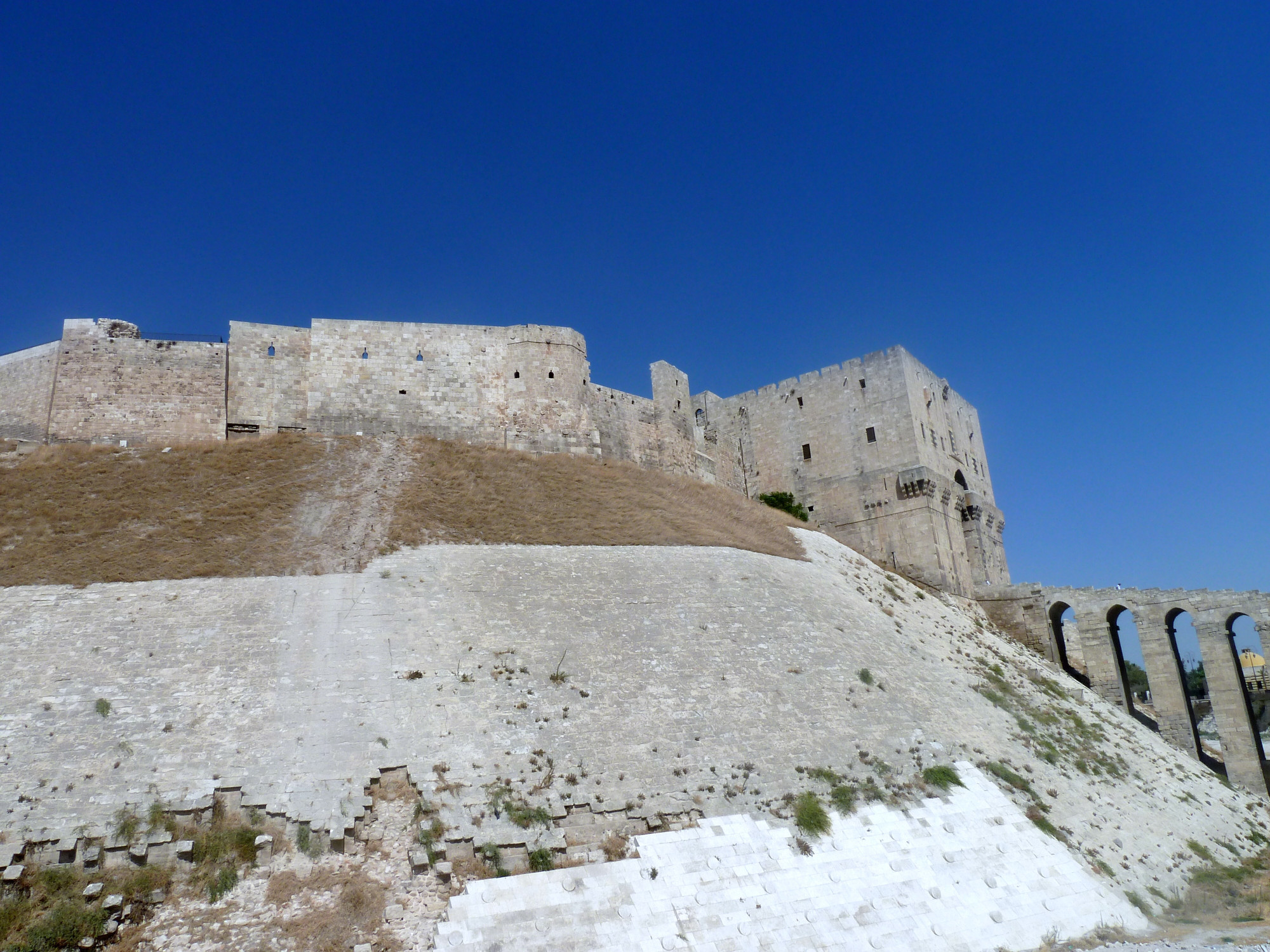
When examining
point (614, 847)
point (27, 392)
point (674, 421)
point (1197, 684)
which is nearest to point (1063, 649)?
point (674, 421)

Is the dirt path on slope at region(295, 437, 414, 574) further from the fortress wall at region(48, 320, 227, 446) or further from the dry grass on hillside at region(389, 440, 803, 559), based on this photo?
the fortress wall at region(48, 320, 227, 446)

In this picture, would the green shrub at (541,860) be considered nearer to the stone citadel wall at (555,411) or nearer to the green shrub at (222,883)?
the green shrub at (222,883)

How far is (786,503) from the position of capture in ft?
137

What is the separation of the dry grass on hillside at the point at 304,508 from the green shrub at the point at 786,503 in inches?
399

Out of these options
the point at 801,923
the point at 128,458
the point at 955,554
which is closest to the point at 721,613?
the point at 801,923

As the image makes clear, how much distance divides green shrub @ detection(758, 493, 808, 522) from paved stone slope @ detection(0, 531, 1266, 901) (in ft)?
53.3

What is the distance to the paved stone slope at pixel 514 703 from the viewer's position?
15172 mm

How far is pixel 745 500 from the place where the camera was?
114 ft

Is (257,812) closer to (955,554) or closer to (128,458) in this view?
(128,458)

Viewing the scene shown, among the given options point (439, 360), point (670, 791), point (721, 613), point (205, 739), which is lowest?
point (670, 791)

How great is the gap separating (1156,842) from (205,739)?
2021 centimetres

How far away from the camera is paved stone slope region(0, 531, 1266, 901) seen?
15172 mm

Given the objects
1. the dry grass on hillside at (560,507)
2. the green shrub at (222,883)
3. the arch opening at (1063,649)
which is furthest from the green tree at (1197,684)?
the green shrub at (222,883)

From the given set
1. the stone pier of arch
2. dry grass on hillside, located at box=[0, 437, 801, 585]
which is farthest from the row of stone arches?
dry grass on hillside, located at box=[0, 437, 801, 585]
